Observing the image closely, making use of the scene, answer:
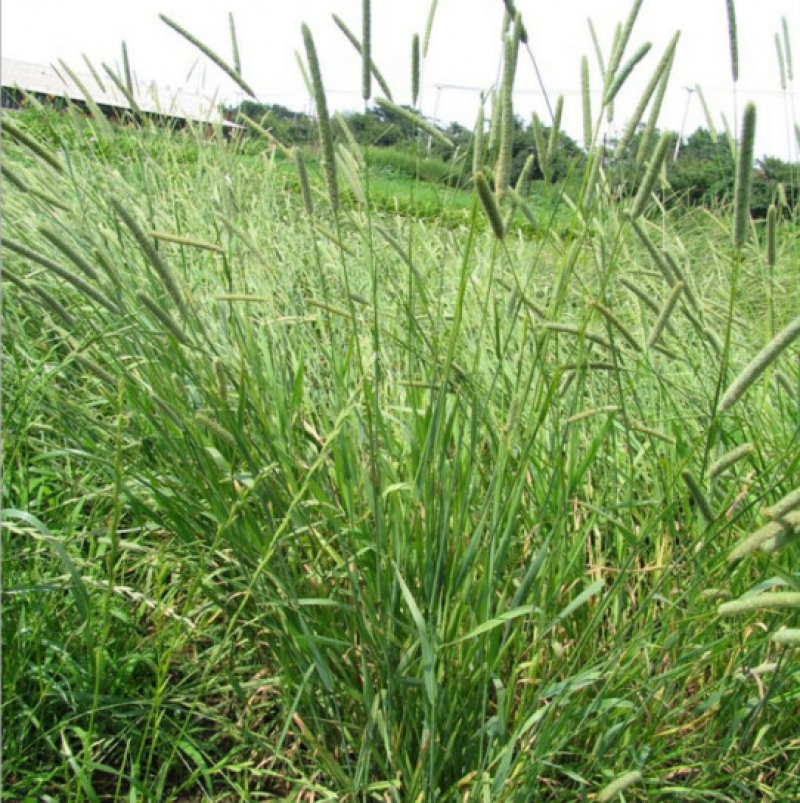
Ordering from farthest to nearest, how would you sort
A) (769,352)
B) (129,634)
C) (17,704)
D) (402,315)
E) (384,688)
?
1. (402,315)
2. (129,634)
3. (17,704)
4. (384,688)
5. (769,352)

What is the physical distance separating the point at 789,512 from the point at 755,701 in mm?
408

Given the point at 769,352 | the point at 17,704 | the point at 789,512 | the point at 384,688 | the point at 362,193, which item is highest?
the point at 362,193

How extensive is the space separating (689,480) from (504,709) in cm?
40

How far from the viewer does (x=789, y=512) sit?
846mm

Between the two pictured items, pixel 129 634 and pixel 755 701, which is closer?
pixel 755 701

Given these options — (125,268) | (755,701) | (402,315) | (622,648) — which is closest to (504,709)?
(622,648)

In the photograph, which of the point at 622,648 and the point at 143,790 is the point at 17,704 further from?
the point at 622,648

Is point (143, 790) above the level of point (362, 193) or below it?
below

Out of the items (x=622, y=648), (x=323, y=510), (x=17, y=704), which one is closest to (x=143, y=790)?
(x=17, y=704)

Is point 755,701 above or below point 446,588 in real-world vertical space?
below

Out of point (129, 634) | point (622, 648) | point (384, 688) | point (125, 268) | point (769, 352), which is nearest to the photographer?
point (769, 352)

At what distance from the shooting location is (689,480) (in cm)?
88

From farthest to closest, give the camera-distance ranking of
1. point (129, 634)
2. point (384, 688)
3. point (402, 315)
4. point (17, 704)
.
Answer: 1. point (402, 315)
2. point (129, 634)
3. point (17, 704)
4. point (384, 688)

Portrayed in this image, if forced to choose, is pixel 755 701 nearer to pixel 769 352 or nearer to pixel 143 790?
pixel 769 352
